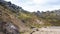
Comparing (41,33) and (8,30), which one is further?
(41,33)

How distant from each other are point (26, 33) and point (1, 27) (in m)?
10.1

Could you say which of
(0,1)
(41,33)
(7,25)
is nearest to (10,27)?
(7,25)

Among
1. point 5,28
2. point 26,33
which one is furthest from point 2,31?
point 26,33

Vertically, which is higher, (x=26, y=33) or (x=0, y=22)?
(x=0, y=22)

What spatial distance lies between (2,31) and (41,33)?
Answer: 1450 centimetres

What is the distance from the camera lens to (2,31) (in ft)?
132

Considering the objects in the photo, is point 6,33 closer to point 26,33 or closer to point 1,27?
point 1,27

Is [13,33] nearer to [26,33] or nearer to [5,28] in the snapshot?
[5,28]

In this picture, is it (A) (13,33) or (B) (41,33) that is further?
(B) (41,33)

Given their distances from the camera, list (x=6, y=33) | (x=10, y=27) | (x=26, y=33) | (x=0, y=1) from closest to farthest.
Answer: (x=6, y=33), (x=10, y=27), (x=26, y=33), (x=0, y=1)

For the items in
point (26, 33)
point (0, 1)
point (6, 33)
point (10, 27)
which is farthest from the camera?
point (0, 1)

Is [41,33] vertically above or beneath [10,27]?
beneath

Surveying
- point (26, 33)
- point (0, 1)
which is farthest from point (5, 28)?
point (0, 1)

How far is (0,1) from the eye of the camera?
223 ft
